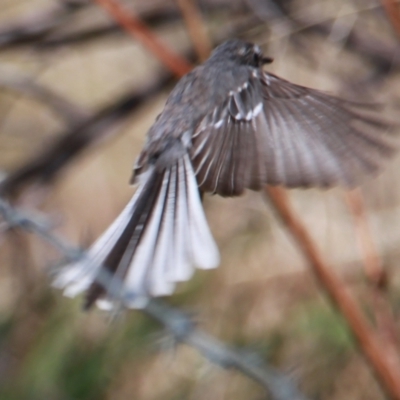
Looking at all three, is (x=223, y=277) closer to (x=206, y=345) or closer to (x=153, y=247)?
(x=153, y=247)

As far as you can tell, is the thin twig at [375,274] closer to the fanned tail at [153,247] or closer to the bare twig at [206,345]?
the fanned tail at [153,247]

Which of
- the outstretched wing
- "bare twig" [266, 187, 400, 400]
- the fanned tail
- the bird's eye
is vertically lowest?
"bare twig" [266, 187, 400, 400]

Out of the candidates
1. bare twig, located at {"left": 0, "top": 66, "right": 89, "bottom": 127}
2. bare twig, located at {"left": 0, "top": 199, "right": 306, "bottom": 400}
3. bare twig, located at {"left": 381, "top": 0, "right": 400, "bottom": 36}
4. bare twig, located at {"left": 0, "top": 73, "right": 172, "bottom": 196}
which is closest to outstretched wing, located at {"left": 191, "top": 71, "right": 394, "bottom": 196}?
bare twig, located at {"left": 381, "top": 0, "right": 400, "bottom": 36}

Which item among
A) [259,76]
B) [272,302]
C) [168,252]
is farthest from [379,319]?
[272,302]

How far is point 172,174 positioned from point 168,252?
0.48 metres

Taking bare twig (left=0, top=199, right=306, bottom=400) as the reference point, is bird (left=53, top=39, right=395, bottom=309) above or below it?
above

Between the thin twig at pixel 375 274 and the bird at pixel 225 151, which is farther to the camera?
the thin twig at pixel 375 274

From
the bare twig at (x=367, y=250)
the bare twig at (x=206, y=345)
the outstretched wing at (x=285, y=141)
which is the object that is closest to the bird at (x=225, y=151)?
the outstretched wing at (x=285, y=141)

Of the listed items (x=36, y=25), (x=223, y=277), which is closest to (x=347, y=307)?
(x=223, y=277)

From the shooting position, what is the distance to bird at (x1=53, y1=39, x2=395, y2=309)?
1.63m

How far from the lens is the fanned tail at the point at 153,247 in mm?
1440

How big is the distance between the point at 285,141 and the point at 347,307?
1.67ft

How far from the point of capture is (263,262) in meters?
4.45

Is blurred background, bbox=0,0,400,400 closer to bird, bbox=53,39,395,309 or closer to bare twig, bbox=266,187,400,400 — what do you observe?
bare twig, bbox=266,187,400,400
